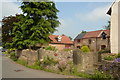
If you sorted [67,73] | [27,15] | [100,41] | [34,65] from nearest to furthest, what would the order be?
[67,73]
[34,65]
[27,15]
[100,41]

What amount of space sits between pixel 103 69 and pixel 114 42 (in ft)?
20.5

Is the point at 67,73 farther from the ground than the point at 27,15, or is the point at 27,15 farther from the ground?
the point at 27,15

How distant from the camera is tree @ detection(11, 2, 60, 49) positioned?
16469mm

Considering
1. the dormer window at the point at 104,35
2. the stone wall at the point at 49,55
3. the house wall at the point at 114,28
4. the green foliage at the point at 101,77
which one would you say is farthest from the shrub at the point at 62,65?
the dormer window at the point at 104,35

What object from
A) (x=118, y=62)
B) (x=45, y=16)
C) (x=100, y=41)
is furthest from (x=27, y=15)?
(x=100, y=41)

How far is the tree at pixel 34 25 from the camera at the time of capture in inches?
648

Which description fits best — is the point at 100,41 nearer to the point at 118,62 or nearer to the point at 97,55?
the point at 97,55

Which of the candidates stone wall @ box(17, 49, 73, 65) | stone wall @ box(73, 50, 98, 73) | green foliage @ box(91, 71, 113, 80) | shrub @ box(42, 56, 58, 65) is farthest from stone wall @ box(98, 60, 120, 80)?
shrub @ box(42, 56, 58, 65)

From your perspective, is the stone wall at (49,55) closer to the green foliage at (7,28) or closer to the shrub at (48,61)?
the shrub at (48,61)

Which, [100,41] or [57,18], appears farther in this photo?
[100,41]

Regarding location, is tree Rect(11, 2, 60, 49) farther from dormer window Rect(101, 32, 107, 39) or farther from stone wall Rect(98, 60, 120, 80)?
dormer window Rect(101, 32, 107, 39)

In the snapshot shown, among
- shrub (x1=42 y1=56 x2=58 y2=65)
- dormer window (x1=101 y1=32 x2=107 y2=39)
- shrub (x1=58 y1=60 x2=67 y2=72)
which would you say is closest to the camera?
shrub (x1=58 y1=60 x2=67 y2=72)

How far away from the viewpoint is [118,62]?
7.73 metres

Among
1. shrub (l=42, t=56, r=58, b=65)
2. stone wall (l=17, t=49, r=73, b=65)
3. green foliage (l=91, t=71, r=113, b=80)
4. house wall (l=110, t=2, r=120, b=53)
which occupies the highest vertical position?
house wall (l=110, t=2, r=120, b=53)
